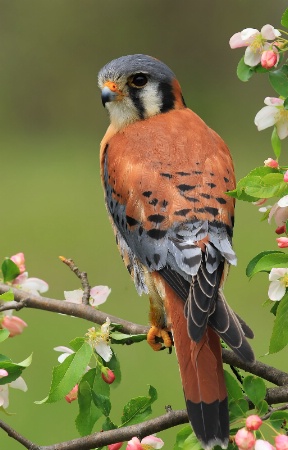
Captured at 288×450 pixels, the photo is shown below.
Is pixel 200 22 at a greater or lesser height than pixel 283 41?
greater

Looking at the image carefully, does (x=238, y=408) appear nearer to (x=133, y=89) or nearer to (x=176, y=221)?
(x=176, y=221)

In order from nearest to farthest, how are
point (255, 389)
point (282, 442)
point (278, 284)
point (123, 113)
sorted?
point (282, 442)
point (255, 389)
point (278, 284)
point (123, 113)

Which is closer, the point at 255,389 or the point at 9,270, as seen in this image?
the point at 255,389

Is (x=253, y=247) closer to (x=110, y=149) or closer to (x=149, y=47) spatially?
(x=149, y=47)

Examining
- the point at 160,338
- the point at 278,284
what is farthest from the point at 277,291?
the point at 160,338

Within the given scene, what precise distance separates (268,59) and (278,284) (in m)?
0.37

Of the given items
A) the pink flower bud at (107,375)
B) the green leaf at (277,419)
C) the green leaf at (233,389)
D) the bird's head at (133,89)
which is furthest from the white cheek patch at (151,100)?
the green leaf at (277,419)

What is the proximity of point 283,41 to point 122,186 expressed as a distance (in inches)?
21.6

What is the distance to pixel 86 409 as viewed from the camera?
1812mm

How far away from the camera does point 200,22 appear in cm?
1094

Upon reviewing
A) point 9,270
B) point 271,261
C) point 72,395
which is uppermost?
point 9,270

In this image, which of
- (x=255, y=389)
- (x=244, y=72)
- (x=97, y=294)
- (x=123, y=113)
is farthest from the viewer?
(x=123, y=113)

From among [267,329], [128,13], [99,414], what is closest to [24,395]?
[267,329]

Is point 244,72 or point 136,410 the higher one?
point 244,72
